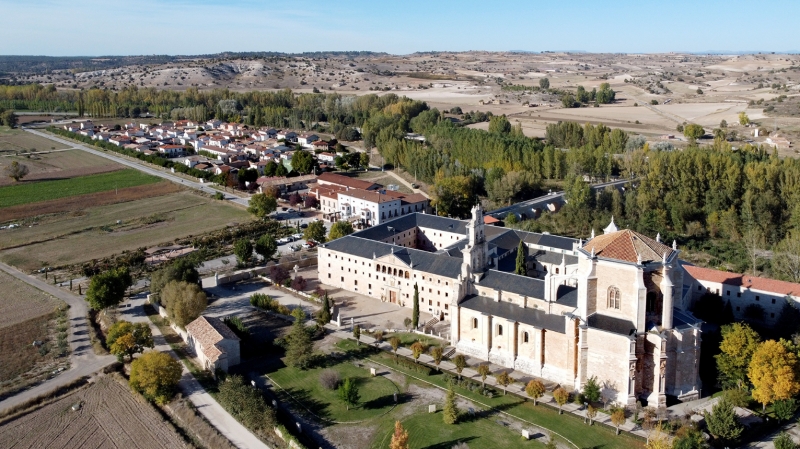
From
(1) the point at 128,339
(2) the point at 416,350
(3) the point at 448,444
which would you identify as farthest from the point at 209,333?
(3) the point at 448,444

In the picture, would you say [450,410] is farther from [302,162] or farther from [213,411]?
[302,162]

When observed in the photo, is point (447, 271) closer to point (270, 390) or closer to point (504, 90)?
point (270, 390)

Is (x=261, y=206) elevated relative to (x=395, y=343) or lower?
elevated

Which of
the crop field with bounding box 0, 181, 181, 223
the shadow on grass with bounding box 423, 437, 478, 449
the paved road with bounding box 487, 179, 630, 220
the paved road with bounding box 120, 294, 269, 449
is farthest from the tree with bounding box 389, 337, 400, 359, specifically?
the crop field with bounding box 0, 181, 181, 223

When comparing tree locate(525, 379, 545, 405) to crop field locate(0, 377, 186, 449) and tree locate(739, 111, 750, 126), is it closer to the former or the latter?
crop field locate(0, 377, 186, 449)

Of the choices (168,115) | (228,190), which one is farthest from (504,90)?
(228,190)

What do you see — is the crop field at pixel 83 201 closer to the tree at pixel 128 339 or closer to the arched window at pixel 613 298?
the tree at pixel 128 339
